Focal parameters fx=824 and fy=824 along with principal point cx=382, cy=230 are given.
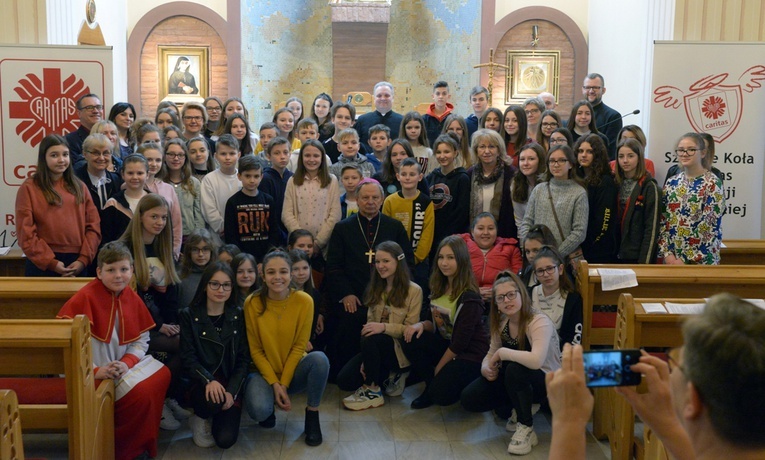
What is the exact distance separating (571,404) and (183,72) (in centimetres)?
919

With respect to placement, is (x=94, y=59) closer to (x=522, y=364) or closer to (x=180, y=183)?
(x=180, y=183)

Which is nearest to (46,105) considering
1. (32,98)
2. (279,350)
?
(32,98)

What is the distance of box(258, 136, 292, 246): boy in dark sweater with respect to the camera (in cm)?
550

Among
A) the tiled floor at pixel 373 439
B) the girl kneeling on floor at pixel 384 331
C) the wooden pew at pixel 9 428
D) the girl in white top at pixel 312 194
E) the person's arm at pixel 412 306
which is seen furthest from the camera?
the girl in white top at pixel 312 194

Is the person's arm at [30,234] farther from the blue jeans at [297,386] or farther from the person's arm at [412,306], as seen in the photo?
the person's arm at [412,306]

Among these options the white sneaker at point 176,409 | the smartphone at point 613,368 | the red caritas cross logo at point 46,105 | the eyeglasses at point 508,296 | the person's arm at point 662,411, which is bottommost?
the white sneaker at point 176,409

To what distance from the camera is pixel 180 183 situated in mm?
5320

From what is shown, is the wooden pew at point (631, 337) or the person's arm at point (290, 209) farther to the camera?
the person's arm at point (290, 209)

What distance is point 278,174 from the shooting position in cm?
573

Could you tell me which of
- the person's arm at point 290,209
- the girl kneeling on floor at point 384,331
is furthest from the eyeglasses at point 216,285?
the person's arm at point 290,209

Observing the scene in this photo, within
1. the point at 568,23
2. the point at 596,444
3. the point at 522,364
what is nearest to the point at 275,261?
the point at 522,364

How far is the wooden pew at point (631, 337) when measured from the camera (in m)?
3.71

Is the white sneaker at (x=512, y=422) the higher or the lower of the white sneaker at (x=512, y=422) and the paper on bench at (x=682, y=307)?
the lower

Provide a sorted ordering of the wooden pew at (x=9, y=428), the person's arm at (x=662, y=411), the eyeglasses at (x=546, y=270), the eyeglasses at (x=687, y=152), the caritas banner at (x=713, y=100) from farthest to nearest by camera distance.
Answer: the caritas banner at (x=713, y=100) → the eyeglasses at (x=687, y=152) → the eyeglasses at (x=546, y=270) → the wooden pew at (x=9, y=428) → the person's arm at (x=662, y=411)
